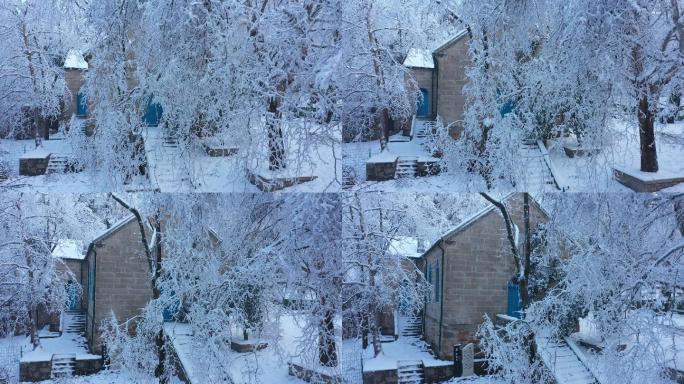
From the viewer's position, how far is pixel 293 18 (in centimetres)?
363

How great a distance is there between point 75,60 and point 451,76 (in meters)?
1.68

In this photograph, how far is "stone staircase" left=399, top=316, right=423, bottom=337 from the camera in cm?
387

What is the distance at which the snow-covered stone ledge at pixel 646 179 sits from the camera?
3.78 m

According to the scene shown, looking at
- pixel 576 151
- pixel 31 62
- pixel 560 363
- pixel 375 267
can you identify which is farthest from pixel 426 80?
pixel 31 62

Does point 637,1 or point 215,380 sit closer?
point 637,1

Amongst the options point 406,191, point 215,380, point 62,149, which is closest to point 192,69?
point 62,149

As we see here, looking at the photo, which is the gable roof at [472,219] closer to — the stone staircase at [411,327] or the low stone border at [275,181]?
the stone staircase at [411,327]

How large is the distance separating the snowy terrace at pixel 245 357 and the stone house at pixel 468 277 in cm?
49

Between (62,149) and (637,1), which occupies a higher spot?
(637,1)

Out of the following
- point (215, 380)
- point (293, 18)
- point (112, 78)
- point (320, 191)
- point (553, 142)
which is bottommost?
point (215, 380)

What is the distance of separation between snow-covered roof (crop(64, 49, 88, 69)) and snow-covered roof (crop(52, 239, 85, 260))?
807 mm

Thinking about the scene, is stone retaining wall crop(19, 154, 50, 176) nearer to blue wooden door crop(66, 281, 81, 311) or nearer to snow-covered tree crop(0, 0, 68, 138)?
snow-covered tree crop(0, 0, 68, 138)

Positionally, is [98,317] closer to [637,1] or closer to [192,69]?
[192,69]

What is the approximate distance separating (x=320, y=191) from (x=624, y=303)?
4.93ft
